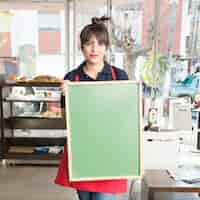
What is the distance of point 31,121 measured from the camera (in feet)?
13.9

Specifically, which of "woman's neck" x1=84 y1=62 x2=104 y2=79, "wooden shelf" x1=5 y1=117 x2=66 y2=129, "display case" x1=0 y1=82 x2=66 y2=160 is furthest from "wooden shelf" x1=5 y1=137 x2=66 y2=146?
"woman's neck" x1=84 y1=62 x2=104 y2=79

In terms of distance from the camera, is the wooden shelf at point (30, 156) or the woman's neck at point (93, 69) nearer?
the woman's neck at point (93, 69)

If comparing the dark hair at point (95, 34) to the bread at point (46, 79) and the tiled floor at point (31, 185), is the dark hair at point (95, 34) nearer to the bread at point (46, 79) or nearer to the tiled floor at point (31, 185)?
Answer: the tiled floor at point (31, 185)

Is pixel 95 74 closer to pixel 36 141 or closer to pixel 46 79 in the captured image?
pixel 46 79

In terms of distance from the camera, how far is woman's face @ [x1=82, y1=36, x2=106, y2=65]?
5.19 ft

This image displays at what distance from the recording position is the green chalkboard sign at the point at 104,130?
61.8 inches

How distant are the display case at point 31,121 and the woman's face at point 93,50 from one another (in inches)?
98.1

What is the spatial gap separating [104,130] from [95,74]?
300mm

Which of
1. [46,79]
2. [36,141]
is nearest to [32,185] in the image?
[36,141]

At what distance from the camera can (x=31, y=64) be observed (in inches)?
180

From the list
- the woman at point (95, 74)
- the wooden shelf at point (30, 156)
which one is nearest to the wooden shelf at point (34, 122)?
the wooden shelf at point (30, 156)

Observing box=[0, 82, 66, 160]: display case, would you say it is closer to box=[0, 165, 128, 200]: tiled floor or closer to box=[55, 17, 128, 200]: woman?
box=[0, 165, 128, 200]: tiled floor

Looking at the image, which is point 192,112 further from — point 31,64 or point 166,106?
point 31,64

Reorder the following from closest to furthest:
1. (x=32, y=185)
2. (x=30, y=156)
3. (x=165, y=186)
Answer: (x=165, y=186) < (x=32, y=185) < (x=30, y=156)
